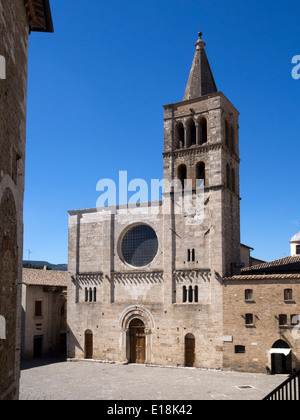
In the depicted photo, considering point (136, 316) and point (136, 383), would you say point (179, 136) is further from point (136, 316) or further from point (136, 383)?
point (136, 383)

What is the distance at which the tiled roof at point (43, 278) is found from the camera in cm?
3509

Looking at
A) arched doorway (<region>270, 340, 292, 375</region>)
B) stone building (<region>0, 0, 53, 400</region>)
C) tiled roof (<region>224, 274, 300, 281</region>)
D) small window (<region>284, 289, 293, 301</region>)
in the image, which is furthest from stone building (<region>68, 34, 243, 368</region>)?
stone building (<region>0, 0, 53, 400</region>)

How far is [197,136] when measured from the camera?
31.3 m

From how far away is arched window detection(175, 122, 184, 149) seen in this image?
32.6 m

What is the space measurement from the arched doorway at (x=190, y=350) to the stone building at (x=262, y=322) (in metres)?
2.29

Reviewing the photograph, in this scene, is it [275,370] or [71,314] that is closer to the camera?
[275,370]

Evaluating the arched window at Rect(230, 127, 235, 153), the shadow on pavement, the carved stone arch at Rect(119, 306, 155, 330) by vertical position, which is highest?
the arched window at Rect(230, 127, 235, 153)

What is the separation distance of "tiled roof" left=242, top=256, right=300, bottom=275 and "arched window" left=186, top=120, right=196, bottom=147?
33.0ft

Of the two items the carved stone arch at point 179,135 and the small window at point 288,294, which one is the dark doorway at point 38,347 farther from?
the small window at point 288,294

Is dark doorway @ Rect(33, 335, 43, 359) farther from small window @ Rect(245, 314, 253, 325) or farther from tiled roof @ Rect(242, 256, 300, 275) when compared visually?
tiled roof @ Rect(242, 256, 300, 275)

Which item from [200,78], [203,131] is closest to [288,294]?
[203,131]

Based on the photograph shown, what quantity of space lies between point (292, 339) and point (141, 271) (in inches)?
437
